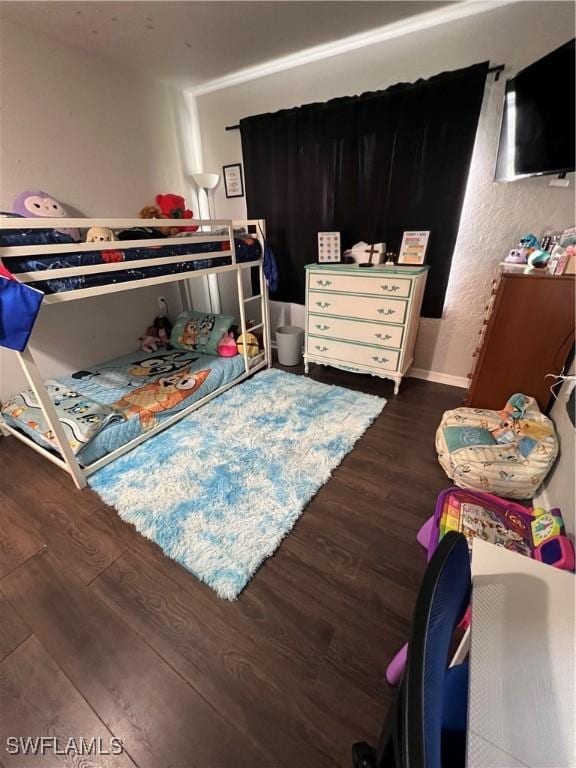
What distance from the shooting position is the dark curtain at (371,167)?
214 centimetres

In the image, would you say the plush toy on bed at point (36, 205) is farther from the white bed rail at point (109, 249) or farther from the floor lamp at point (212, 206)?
the floor lamp at point (212, 206)

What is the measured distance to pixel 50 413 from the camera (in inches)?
63.2

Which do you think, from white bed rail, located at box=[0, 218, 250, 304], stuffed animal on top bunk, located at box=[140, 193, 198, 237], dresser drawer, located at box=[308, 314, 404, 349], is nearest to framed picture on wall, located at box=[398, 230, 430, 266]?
dresser drawer, located at box=[308, 314, 404, 349]

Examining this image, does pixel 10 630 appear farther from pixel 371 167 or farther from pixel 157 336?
pixel 371 167

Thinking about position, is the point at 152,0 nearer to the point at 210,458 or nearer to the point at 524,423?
the point at 210,458

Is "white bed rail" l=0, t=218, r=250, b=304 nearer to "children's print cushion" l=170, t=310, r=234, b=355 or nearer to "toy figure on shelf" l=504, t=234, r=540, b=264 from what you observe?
"children's print cushion" l=170, t=310, r=234, b=355

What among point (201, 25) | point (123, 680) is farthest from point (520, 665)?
point (201, 25)

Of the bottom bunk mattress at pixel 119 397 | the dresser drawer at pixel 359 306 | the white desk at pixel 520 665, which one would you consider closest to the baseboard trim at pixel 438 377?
the dresser drawer at pixel 359 306

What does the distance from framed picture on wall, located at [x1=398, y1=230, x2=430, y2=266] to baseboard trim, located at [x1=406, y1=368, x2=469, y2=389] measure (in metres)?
0.99

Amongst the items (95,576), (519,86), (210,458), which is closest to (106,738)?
(95,576)

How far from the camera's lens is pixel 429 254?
248 cm

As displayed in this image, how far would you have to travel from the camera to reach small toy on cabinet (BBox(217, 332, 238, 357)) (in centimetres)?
292

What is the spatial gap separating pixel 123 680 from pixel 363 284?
256 cm

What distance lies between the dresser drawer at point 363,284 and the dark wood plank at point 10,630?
2632 mm
